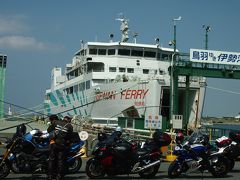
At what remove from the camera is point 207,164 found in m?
8.68

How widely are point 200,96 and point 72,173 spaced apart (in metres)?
17.5

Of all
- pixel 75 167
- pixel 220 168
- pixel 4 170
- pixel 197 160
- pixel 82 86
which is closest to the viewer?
pixel 4 170

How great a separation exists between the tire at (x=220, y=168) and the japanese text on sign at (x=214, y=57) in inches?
459

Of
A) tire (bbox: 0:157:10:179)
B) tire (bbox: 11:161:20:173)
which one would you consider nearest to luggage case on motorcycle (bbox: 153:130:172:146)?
tire (bbox: 11:161:20:173)

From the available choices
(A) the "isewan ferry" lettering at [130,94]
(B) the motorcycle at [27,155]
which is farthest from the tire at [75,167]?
(A) the "isewan ferry" lettering at [130,94]

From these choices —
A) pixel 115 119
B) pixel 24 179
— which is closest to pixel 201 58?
pixel 115 119

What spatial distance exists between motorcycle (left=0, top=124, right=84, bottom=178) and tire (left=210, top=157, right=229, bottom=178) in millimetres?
2982

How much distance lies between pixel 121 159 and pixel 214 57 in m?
13.5

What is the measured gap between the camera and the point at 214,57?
67.3 feet

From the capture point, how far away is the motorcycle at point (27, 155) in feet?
26.9

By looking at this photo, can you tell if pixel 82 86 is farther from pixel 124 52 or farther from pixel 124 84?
pixel 124 84

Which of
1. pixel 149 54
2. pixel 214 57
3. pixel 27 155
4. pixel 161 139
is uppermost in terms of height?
pixel 149 54

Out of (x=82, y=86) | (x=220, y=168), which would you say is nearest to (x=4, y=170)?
(x=220, y=168)

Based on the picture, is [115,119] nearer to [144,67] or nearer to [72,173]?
[144,67]
